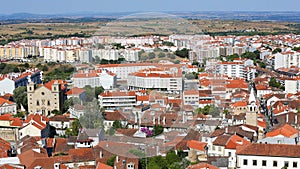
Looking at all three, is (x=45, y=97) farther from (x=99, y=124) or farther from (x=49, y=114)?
(x=99, y=124)

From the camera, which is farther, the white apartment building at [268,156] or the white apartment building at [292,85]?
the white apartment building at [292,85]

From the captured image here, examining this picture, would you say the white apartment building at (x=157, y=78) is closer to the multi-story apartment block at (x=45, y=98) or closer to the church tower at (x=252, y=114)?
the church tower at (x=252, y=114)

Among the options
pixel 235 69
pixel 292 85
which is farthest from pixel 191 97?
pixel 235 69

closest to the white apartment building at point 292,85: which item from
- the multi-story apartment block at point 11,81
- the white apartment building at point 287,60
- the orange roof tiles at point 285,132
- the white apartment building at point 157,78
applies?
the white apartment building at point 287,60

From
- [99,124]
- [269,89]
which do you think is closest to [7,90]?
[269,89]

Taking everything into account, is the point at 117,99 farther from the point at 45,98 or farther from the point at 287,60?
the point at 287,60
